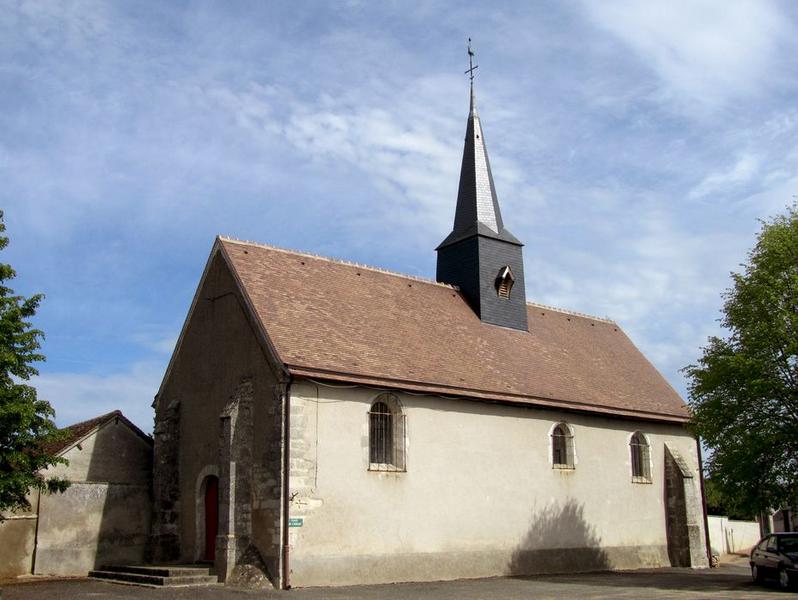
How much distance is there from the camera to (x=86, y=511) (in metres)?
19.7

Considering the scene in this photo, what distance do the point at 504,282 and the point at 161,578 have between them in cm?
1337

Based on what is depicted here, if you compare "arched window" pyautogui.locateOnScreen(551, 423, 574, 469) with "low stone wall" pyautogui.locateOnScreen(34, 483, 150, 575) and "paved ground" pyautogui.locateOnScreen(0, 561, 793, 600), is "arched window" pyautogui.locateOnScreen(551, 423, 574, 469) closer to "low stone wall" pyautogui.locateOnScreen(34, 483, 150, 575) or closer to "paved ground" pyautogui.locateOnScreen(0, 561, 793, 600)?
"paved ground" pyautogui.locateOnScreen(0, 561, 793, 600)

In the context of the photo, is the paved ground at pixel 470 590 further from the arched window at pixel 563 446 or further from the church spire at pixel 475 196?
the church spire at pixel 475 196

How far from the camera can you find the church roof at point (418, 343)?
1852 cm

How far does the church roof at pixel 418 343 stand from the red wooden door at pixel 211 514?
428 cm

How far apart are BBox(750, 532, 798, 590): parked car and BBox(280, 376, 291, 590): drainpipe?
10.7 m

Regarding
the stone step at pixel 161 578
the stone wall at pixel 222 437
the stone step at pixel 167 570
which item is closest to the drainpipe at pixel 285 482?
the stone wall at pixel 222 437

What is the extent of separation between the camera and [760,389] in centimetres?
1798

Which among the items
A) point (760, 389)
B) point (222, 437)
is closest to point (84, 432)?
point (222, 437)

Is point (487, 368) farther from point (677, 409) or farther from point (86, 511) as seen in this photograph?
point (86, 511)

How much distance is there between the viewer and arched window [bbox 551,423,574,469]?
2228 cm

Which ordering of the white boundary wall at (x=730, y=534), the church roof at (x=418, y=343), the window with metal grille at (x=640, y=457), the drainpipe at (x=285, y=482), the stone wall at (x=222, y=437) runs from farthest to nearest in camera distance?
the white boundary wall at (x=730, y=534) → the window with metal grille at (x=640, y=457) → the church roof at (x=418, y=343) → the stone wall at (x=222, y=437) → the drainpipe at (x=285, y=482)

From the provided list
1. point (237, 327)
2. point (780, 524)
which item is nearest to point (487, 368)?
point (237, 327)

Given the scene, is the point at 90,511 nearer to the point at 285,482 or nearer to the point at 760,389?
the point at 285,482
